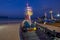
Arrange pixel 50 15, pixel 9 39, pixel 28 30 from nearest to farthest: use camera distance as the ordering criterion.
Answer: pixel 9 39
pixel 28 30
pixel 50 15

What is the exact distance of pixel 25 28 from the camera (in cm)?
1037

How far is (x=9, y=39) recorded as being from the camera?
19.2ft

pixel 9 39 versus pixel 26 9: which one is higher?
pixel 26 9

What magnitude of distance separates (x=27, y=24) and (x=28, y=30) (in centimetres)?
76

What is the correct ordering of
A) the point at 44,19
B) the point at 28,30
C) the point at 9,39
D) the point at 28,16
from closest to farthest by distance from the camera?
the point at 9,39 < the point at 28,30 < the point at 28,16 < the point at 44,19

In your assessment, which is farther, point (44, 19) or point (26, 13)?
point (44, 19)

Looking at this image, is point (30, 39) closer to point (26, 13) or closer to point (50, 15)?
point (26, 13)

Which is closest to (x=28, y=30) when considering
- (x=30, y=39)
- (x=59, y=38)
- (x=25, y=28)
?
(x=25, y=28)

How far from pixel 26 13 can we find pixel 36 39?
634 centimetres

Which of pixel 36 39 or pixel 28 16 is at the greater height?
pixel 28 16

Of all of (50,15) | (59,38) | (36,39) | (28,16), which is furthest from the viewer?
(50,15)

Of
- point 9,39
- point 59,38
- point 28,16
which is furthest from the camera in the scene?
point 28,16

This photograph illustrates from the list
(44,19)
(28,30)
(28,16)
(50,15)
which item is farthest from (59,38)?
(50,15)

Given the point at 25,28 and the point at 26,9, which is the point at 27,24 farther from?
the point at 26,9
